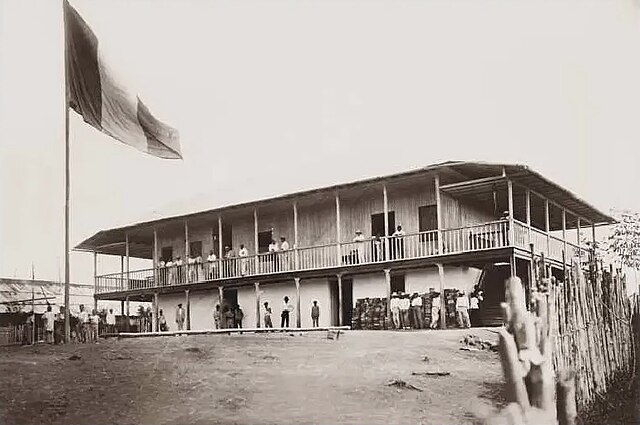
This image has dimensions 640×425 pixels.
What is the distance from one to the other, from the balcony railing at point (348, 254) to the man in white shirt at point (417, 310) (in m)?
0.32

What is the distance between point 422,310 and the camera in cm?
650

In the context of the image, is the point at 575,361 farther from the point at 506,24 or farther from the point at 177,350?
the point at 177,350

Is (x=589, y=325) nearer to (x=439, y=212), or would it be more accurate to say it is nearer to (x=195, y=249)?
(x=439, y=212)

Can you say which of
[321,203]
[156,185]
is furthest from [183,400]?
[321,203]

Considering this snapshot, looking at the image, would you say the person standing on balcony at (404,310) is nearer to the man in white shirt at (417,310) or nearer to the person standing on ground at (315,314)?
the man in white shirt at (417,310)

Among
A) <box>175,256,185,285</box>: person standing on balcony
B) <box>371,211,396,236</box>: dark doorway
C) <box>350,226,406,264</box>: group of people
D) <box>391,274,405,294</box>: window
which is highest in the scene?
<box>371,211,396,236</box>: dark doorway

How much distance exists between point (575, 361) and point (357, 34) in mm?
2705

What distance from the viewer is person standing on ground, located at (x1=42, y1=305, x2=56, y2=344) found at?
6.40m

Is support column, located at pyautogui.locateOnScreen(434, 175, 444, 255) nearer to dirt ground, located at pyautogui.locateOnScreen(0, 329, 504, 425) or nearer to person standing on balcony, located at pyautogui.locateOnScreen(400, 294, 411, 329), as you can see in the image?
person standing on balcony, located at pyautogui.locateOnScreen(400, 294, 411, 329)

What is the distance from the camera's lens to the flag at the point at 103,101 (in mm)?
6191

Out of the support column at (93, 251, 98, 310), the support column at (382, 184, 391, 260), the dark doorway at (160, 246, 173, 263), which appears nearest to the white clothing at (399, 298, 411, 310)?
the support column at (382, 184, 391, 260)

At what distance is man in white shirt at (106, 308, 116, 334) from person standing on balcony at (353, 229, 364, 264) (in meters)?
1.91

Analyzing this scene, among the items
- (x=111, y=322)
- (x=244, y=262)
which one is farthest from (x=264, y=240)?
(x=111, y=322)

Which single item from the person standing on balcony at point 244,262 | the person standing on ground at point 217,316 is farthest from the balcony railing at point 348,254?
the person standing on ground at point 217,316
